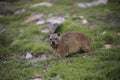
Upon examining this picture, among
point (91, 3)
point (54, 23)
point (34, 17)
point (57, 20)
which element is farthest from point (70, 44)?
point (91, 3)

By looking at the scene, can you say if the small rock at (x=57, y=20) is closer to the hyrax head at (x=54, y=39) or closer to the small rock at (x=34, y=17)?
the small rock at (x=34, y=17)

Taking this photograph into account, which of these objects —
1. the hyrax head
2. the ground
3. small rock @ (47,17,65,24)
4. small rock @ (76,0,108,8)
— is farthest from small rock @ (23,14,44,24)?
the hyrax head

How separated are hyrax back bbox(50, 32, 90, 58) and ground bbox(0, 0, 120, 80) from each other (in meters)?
0.30

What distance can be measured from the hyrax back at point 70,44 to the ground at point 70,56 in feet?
0.99

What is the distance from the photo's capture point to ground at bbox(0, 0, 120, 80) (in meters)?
10.2

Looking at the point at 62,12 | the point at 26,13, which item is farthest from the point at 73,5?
the point at 26,13

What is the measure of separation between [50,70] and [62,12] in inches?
361

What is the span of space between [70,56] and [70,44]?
1.80ft

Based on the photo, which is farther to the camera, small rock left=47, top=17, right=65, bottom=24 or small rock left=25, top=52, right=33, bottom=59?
small rock left=47, top=17, right=65, bottom=24

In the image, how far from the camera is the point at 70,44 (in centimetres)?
1202

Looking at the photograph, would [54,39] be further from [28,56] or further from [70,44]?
[28,56]

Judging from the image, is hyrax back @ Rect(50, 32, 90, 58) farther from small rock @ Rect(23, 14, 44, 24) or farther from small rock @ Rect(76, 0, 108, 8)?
small rock @ Rect(76, 0, 108, 8)

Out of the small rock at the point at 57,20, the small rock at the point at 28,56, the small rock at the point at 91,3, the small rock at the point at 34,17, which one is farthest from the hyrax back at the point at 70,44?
the small rock at the point at 91,3

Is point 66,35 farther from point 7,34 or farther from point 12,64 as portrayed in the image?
point 7,34
